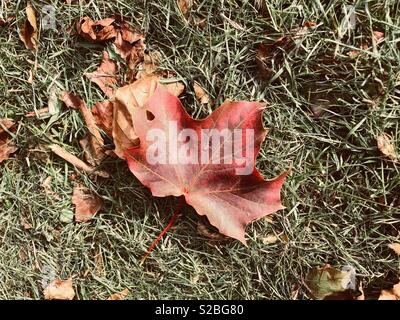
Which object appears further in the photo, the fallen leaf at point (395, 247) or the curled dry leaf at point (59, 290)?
the curled dry leaf at point (59, 290)

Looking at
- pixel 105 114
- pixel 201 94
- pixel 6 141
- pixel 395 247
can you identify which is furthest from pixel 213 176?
pixel 6 141

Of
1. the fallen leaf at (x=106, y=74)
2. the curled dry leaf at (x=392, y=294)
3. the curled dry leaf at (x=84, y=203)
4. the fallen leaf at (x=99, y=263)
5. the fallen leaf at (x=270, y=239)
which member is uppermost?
the fallen leaf at (x=106, y=74)

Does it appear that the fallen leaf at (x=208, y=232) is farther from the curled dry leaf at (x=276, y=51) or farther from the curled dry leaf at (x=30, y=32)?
the curled dry leaf at (x=30, y=32)

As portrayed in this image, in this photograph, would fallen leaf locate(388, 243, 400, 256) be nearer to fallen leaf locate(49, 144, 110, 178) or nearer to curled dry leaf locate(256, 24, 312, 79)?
curled dry leaf locate(256, 24, 312, 79)

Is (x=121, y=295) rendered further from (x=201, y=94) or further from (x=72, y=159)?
(x=201, y=94)

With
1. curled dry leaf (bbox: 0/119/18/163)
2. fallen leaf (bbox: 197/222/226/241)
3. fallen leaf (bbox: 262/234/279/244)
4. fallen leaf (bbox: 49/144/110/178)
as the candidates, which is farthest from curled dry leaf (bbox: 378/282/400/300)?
curled dry leaf (bbox: 0/119/18/163)

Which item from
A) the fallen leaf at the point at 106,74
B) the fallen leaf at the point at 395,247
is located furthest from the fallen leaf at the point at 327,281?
the fallen leaf at the point at 106,74
